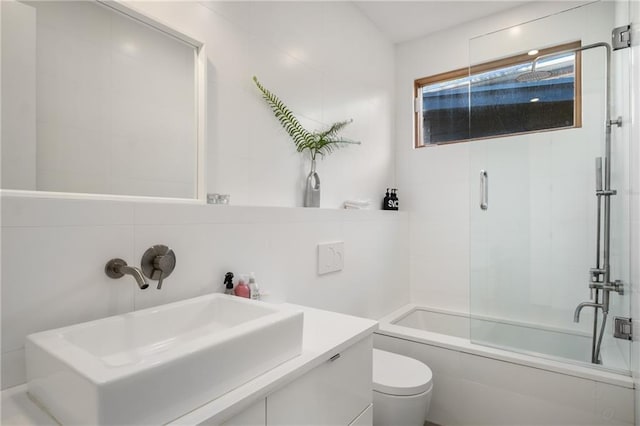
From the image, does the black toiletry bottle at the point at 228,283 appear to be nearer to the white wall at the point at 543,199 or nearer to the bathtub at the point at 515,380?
the bathtub at the point at 515,380

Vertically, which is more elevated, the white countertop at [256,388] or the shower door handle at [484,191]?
the shower door handle at [484,191]

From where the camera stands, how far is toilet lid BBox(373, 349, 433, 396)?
155 cm

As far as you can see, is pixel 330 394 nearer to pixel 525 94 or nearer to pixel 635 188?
pixel 635 188

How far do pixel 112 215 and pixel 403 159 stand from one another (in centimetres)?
234

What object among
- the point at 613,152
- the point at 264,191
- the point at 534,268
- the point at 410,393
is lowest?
the point at 410,393

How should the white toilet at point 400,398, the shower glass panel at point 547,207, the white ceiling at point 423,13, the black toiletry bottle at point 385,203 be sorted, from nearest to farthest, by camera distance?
1. the white toilet at point 400,398
2. the shower glass panel at point 547,207
3. the white ceiling at point 423,13
4. the black toiletry bottle at point 385,203

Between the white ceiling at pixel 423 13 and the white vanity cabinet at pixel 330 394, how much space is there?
2239 mm

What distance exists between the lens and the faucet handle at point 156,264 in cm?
102

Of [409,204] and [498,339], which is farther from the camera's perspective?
[409,204]

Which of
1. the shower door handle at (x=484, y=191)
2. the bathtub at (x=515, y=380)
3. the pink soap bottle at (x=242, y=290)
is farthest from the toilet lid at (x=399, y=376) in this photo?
the shower door handle at (x=484, y=191)

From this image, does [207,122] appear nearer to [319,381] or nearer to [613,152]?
[319,381]

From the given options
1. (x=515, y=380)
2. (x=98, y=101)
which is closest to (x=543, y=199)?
(x=515, y=380)

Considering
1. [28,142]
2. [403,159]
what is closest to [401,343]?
[403,159]

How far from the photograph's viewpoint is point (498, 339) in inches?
76.5
